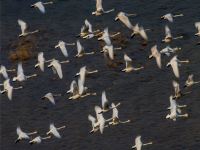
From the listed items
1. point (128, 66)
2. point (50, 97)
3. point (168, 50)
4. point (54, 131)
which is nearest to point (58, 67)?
point (50, 97)

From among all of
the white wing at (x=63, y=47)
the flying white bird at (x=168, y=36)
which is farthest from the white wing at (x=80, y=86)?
the flying white bird at (x=168, y=36)

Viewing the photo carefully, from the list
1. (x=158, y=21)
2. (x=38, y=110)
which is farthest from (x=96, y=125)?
(x=158, y=21)

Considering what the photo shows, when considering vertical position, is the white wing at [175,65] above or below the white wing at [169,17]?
below

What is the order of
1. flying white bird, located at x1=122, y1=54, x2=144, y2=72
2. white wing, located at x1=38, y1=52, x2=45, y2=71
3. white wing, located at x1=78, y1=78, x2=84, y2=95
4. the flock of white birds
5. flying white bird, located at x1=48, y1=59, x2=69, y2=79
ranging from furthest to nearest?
white wing, located at x1=38, y1=52, x2=45, y2=71
flying white bird, located at x1=122, y1=54, x2=144, y2=72
flying white bird, located at x1=48, y1=59, x2=69, y2=79
white wing, located at x1=78, y1=78, x2=84, y2=95
the flock of white birds

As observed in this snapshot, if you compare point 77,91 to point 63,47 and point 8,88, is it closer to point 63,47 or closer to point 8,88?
point 8,88

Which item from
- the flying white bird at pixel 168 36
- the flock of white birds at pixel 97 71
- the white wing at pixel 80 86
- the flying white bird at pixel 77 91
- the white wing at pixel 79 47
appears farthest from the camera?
the flying white bird at pixel 168 36

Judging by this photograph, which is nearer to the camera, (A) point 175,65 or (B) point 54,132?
(B) point 54,132

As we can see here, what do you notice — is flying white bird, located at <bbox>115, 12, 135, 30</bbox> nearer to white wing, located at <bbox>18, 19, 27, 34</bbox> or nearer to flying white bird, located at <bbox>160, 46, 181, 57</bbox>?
flying white bird, located at <bbox>160, 46, 181, 57</bbox>

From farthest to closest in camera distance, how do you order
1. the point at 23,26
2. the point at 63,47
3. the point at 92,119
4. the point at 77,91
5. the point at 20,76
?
the point at 23,26 < the point at 63,47 < the point at 20,76 < the point at 77,91 < the point at 92,119

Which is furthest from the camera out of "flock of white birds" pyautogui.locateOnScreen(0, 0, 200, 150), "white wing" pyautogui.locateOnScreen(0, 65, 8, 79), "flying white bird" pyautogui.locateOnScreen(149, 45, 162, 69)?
"white wing" pyautogui.locateOnScreen(0, 65, 8, 79)

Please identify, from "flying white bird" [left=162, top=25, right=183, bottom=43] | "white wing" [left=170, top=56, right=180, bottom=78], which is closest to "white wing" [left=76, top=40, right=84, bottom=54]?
"flying white bird" [left=162, top=25, right=183, bottom=43]

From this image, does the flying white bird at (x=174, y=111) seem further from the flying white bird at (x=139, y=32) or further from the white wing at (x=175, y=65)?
the flying white bird at (x=139, y=32)
